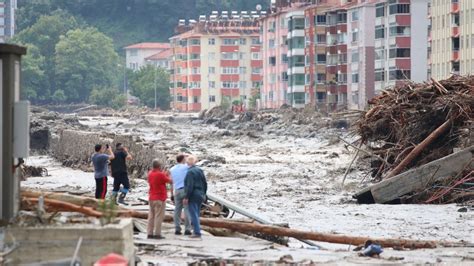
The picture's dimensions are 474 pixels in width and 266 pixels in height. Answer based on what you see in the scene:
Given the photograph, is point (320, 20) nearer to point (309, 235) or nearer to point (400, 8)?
point (400, 8)

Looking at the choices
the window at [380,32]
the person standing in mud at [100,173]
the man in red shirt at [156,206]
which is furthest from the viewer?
the window at [380,32]

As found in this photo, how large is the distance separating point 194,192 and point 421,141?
631 inches

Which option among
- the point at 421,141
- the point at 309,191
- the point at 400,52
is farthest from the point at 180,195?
the point at 400,52

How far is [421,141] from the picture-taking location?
1587 inches

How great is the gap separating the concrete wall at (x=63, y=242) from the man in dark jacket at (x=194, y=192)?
757cm

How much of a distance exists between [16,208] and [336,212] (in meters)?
19.0

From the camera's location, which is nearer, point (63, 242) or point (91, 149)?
point (63, 242)

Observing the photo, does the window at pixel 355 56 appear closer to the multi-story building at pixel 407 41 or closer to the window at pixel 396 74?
the multi-story building at pixel 407 41

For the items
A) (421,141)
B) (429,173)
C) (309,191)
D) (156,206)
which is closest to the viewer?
(156,206)

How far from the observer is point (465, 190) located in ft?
123

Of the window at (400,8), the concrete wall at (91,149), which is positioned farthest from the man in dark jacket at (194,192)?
the window at (400,8)

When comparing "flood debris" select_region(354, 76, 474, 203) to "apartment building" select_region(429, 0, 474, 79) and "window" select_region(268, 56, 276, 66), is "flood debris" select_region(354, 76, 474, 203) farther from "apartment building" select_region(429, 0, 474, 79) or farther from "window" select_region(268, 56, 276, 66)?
"window" select_region(268, 56, 276, 66)

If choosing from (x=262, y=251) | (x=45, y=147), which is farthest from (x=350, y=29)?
(x=262, y=251)

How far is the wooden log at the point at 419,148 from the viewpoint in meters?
38.8
